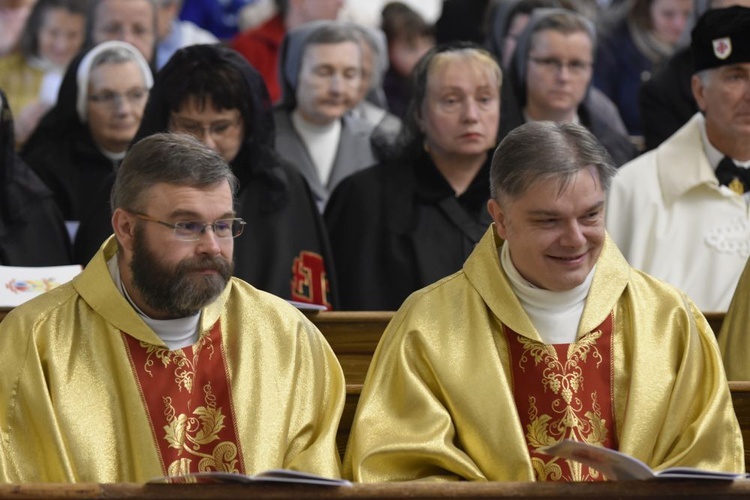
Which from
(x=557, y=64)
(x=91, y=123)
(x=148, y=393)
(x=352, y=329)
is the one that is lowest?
(x=352, y=329)

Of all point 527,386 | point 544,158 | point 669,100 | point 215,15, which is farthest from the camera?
point 215,15

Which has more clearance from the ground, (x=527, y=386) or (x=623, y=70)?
(x=623, y=70)

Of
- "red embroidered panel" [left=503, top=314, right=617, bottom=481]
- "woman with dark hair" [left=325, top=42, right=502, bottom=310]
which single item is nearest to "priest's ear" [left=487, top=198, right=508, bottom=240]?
"red embroidered panel" [left=503, top=314, right=617, bottom=481]

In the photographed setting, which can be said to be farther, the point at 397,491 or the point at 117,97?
the point at 117,97

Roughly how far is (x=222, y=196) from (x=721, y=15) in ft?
9.90

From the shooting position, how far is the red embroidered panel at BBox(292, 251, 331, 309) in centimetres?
639

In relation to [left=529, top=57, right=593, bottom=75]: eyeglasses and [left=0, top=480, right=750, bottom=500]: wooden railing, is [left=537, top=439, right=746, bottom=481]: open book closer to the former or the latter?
[left=0, top=480, right=750, bottom=500]: wooden railing

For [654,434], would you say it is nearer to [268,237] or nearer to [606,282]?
[606,282]

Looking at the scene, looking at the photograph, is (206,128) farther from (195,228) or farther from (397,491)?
(397,491)

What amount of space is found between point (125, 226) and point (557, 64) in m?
3.58

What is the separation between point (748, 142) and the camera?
6.46m

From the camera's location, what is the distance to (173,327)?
15.4ft

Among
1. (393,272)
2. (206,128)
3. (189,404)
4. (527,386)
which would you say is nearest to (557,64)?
(393,272)

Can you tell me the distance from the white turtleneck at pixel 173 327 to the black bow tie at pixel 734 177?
2738mm
